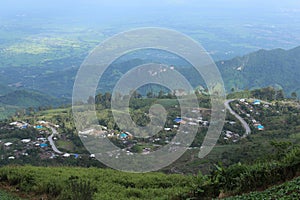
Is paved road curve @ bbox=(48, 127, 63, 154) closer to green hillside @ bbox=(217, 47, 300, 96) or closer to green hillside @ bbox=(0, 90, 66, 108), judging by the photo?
green hillside @ bbox=(0, 90, 66, 108)

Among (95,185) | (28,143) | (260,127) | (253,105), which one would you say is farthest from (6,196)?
(253,105)

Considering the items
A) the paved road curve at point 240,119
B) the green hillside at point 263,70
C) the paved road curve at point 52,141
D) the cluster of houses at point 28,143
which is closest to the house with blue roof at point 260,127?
the paved road curve at point 240,119

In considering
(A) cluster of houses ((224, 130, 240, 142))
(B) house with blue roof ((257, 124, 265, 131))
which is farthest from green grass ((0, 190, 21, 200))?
(B) house with blue roof ((257, 124, 265, 131))

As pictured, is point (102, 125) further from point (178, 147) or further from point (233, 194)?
point (233, 194)


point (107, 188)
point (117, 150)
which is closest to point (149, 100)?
point (117, 150)

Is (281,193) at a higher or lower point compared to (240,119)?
higher

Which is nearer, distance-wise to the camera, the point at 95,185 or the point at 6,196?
the point at 6,196

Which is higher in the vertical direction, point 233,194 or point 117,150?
point 233,194

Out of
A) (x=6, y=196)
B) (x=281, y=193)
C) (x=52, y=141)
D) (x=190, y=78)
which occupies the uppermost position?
(x=281, y=193)

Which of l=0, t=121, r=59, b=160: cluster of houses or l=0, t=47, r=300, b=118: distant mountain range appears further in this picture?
l=0, t=47, r=300, b=118: distant mountain range

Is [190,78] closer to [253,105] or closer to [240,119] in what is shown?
[253,105]

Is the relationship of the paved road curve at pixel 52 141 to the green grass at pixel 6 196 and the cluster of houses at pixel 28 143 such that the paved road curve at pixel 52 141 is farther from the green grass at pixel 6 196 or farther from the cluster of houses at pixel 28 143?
the green grass at pixel 6 196
